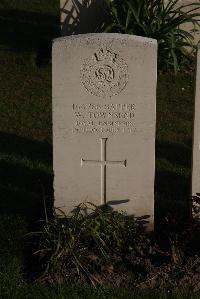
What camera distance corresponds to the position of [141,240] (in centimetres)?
571

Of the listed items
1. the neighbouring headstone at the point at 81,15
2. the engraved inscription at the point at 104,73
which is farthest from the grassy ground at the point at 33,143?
the engraved inscription at the point at 104,73

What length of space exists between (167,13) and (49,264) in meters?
6.21

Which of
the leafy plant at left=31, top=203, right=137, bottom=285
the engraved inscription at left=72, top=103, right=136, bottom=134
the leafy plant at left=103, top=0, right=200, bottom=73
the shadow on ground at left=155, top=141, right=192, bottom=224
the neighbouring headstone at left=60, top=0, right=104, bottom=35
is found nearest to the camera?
the leafy plant at left=31, top=203, right=137, bottom=285

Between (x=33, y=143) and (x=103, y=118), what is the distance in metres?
2.69

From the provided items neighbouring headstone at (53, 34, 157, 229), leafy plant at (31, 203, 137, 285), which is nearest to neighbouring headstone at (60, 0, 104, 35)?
neighbouring headstone at (53, 34, 157, 229)

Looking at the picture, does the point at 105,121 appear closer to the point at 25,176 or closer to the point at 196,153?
the point at 196,153

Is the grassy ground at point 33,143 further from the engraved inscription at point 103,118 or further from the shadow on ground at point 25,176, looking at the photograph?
the engraved inscription at point 103,118

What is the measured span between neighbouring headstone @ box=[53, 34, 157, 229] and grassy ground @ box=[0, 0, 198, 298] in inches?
19.0

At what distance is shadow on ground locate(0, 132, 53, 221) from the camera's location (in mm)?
6375

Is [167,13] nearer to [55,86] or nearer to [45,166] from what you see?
[45,166]

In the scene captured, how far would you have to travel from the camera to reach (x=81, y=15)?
1071 centimetres

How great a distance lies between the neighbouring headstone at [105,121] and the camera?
535 cm

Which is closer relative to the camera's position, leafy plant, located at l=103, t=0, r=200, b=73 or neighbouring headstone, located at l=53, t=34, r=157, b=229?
neighbouring headstone, located at l=53, t=34, r=157, b=229

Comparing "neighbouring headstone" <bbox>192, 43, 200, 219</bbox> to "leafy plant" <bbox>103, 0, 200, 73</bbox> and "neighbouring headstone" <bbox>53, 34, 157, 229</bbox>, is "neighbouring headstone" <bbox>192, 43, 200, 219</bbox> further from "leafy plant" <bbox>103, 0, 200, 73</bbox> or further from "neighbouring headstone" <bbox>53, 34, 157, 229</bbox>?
"leafy plant" <bbox>103, 0, 200, 73</bbox>
